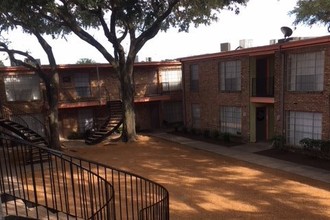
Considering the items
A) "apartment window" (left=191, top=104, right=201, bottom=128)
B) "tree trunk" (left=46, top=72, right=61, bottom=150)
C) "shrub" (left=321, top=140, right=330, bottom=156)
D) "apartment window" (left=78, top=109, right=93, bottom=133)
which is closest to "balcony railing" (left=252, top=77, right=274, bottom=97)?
"shrub" (left=321, top=140, right=330, bottom=156)

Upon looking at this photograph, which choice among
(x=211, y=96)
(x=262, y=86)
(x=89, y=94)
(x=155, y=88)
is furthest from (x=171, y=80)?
(x=262, y=86)

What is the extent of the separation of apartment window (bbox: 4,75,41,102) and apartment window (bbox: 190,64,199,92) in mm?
11560

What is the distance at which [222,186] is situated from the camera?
37.3 ft

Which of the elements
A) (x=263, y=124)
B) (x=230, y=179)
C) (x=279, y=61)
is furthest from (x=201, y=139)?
(x=230, y=179)

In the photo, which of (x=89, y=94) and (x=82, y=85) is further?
(x=89, y=94)

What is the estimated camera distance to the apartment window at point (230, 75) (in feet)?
64.9

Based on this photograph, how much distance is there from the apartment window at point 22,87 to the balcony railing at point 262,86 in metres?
15.2

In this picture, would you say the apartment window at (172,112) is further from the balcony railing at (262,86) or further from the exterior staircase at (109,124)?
the balcony railing at (262,86)

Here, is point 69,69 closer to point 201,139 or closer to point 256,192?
point 201,139

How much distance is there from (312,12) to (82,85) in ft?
62.6

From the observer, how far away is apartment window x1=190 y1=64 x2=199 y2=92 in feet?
77.2

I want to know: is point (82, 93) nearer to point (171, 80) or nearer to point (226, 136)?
point (171, 80)

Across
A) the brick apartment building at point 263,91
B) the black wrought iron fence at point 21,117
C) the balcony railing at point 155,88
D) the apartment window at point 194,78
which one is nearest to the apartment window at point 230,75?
the brick apartment building at point 263,91

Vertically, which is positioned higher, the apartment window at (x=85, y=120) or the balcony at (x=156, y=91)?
the balcony at (x=156, y=91)
